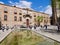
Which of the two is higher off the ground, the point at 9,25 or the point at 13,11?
the point at 13,11

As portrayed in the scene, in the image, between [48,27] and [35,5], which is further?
[48,27]

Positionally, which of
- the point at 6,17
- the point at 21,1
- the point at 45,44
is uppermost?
the point at 21,1

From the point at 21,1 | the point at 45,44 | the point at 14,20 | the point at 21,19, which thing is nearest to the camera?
the point at 45,44

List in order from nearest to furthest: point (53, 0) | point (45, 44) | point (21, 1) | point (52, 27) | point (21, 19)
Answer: point (45, 44), point (53, 0), point (21, 1), point (52, 27), point (21, 19)

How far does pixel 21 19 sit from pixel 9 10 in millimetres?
2023

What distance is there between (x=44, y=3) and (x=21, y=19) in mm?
7313

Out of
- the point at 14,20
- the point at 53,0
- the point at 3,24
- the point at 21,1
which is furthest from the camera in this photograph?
the point at 14,20

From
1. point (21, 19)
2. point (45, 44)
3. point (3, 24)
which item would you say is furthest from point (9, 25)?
point (45, 44)

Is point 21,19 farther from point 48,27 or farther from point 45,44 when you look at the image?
point 45,44

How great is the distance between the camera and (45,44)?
4480 millimetres

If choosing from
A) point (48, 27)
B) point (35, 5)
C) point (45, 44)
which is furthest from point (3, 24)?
point (45, 44)

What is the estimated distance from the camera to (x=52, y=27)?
10.5m

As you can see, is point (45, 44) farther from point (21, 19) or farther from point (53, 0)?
point (21, 19)

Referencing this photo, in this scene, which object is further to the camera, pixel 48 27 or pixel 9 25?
pixel 9 25
